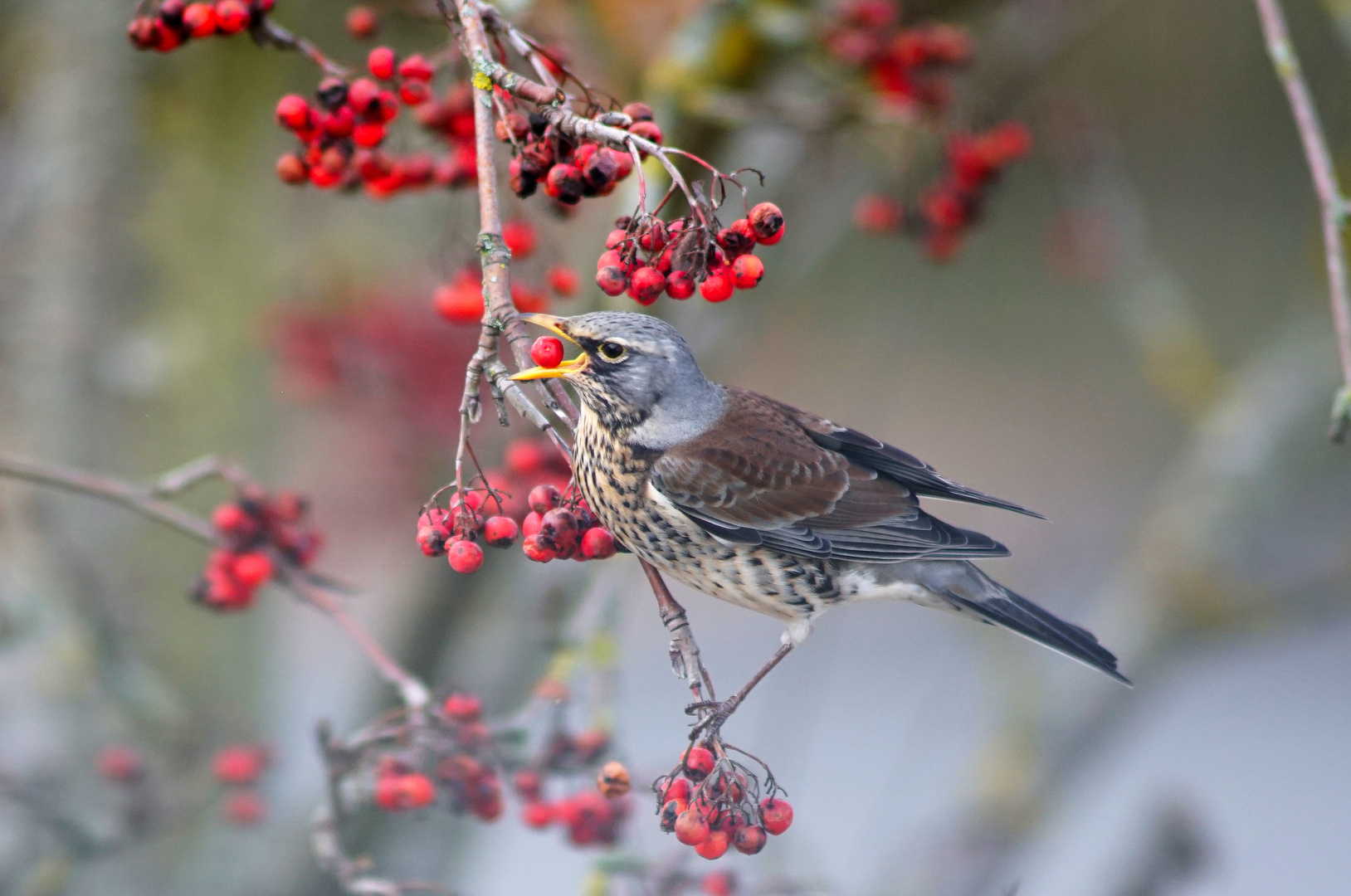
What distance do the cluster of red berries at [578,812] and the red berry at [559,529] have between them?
509mm

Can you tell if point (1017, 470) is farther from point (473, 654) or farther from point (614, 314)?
point (614, 314)

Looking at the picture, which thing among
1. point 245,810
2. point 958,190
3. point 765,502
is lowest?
point 245,810

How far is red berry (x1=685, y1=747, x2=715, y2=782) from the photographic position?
4.49ft

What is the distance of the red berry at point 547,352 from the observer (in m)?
1.37

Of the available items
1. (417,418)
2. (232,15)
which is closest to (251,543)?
(232,15)

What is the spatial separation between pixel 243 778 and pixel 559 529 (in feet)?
3.93

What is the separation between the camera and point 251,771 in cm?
219

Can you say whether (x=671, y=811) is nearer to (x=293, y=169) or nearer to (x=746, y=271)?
(x=746, y=271)

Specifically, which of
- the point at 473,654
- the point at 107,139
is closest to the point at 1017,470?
the point at 473,654

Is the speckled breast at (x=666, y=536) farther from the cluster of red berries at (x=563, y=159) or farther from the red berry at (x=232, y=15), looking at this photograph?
the red berry at (x=232, y=15)

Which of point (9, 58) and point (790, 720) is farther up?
point (9, 58)

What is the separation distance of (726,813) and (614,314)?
66 centimetres

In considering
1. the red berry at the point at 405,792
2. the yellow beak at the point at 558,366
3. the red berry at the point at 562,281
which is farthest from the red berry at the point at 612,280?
the red berry at the point at 405,792

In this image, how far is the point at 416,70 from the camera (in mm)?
1556
